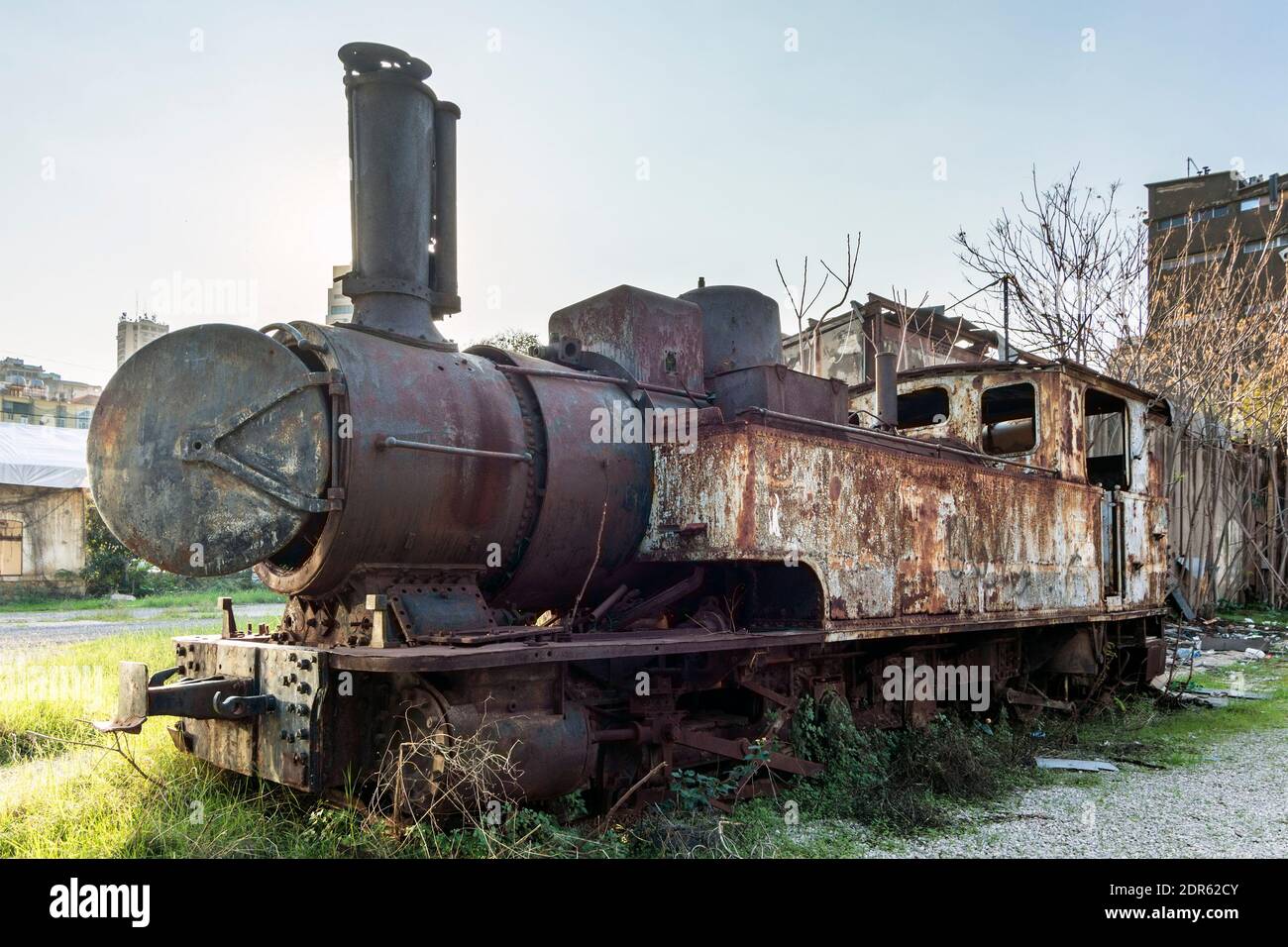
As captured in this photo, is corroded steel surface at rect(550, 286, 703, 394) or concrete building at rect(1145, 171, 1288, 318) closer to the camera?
corroded steel surface at rect(550, 286, 703, 394)

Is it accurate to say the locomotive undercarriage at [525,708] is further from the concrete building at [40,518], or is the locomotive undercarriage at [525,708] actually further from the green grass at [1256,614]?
the concrete building at [40,518]

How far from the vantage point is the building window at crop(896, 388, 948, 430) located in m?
8.64

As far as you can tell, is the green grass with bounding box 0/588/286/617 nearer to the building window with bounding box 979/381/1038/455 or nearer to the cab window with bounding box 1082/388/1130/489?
the building window with bounding box 979/381/1038/455

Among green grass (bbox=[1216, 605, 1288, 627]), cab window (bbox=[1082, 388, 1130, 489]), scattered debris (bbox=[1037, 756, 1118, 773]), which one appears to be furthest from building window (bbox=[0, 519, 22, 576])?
green grass (bbox=[1216, 605, 1288, 627])

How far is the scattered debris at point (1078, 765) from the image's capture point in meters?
6.43

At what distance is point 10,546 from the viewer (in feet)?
61.8

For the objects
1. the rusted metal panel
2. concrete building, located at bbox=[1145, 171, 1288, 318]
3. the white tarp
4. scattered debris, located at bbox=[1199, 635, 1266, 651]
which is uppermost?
concrete building, located at bbox=[1145, 171, 1288, 318]

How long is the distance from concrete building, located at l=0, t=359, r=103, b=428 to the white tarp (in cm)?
1281

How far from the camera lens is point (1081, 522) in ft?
26.6

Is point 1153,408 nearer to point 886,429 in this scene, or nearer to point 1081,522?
point 1081,522

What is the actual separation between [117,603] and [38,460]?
351cm

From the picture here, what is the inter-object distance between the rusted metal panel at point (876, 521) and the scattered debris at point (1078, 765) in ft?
3.58

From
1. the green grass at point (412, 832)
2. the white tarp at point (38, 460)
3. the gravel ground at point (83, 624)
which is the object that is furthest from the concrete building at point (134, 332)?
the green grass at point (412, 832)

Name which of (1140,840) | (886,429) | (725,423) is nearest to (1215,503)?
(886,429)
